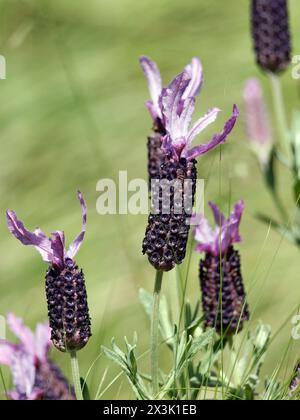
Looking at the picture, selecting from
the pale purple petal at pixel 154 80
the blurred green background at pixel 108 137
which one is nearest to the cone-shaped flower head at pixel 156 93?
the pale purple petal at pixel 154 80

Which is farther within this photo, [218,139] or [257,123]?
[257,123]

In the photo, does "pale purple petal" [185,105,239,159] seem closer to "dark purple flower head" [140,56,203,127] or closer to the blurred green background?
"dark purple flower head" [140,56,203,127]

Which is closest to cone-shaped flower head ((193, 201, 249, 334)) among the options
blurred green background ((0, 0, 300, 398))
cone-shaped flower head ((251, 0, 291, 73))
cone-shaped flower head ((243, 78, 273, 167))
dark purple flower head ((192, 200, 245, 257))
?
dark purple flower head ((192, 200, 245, 257))

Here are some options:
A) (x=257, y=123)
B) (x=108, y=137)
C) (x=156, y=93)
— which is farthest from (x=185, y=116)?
(x=108, y=137)

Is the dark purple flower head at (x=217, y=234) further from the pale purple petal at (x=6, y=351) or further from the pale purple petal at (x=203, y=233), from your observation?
the pale purple petal at (x=6, y=351)

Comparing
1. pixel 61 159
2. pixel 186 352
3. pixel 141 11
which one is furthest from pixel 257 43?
pixel 141 11

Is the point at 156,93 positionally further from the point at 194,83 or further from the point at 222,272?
the point at 222,272
